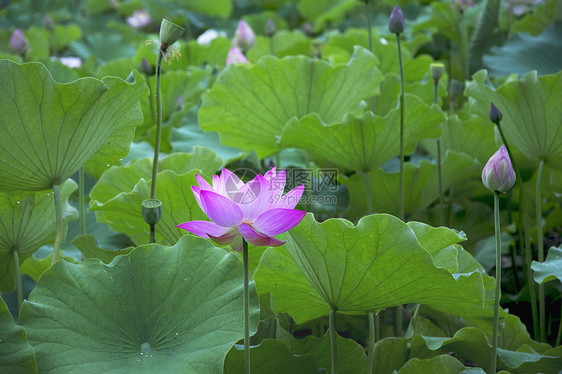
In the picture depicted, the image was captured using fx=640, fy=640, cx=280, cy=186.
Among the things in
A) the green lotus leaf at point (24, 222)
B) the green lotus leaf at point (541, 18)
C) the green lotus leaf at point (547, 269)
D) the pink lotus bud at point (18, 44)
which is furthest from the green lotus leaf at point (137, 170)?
the green lotus leaf at point (541, 18)

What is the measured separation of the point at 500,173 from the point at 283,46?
6.24ft

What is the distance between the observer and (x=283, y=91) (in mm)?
1427

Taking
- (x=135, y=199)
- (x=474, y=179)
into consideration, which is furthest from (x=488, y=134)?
(x=135, y=199)

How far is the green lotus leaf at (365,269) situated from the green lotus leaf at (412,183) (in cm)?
50

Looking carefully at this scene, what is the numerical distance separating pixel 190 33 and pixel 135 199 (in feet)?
8.61

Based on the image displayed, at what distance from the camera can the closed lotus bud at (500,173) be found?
821 millimetres

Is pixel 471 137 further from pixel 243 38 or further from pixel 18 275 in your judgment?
pixel 18 275

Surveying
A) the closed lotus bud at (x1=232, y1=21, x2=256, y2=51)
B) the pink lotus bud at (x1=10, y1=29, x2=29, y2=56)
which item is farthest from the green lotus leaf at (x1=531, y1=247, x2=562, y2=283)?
the pink lotus bud at (x1=10, y1=29, x2=29, y2=56)

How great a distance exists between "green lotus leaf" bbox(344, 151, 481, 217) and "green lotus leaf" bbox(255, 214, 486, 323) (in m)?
0.50

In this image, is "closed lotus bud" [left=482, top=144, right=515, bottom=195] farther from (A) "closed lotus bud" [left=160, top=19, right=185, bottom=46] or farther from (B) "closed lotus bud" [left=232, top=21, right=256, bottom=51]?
(B) "closed lotus bud" [left=232, top=21, right=256, bottom=51]

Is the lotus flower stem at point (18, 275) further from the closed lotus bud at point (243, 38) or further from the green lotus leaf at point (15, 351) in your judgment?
the closed lotus bud at point (243, 38)

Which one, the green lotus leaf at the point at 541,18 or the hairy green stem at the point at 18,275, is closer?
the hairy green stem at the point at 18,275

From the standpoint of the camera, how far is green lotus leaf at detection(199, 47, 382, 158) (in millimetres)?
1412

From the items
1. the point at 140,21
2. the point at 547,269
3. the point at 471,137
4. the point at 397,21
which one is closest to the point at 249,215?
the point at 547,269
